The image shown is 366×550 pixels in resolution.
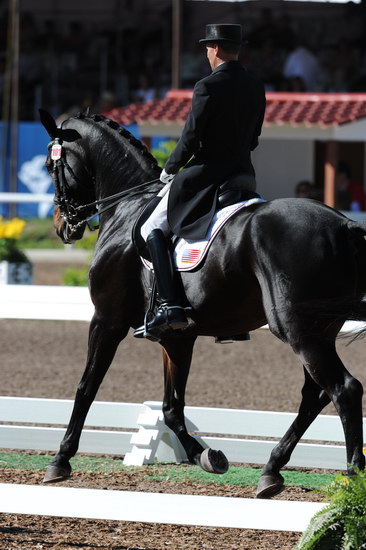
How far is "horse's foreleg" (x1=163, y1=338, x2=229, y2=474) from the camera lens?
5738 mm

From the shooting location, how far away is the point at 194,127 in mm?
5215

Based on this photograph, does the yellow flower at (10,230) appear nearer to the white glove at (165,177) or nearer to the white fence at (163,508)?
the white glove at (165,177)

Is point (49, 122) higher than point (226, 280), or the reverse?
point (49, 122)

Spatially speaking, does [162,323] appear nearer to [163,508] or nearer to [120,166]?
[120,166]

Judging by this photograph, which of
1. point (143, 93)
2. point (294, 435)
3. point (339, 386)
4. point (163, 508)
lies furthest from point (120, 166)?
point (143, 93)

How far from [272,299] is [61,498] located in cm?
143

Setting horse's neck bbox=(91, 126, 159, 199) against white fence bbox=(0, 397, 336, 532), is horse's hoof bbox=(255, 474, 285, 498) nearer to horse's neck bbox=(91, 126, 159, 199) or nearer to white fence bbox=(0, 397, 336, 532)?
white fence bbox=(0, 397, 336, 532)

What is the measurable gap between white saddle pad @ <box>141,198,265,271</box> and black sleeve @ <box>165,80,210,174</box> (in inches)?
14.0

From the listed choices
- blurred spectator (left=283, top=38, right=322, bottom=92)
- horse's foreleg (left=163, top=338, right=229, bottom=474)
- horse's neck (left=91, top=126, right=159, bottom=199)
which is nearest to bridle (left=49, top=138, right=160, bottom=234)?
horse's neck (left=91, top=126, right=159, bottom=199)

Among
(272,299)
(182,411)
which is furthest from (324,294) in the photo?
(182,411)

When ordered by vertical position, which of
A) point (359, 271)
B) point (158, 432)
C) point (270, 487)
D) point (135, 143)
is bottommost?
point (158, 432)

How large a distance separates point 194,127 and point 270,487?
176 centimetres

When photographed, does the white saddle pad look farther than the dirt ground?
Yes

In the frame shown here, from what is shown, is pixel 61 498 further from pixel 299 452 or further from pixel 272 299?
pixel 299 452
